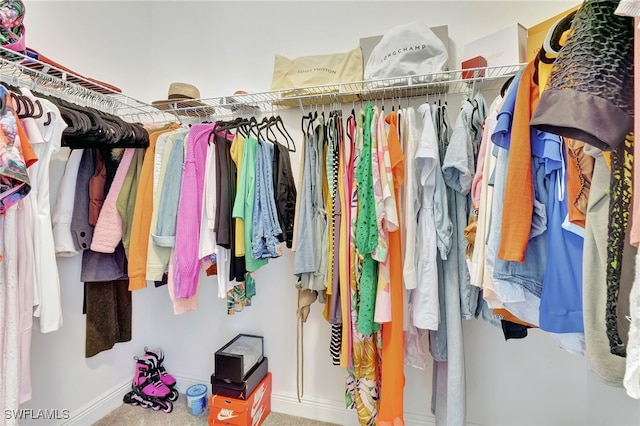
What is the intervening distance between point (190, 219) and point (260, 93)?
712mm

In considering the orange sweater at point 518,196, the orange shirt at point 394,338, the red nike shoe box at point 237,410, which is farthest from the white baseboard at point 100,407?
the orange sweater at point 518,196

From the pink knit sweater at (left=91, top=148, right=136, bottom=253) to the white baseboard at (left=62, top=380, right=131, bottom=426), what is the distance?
40.5 inches

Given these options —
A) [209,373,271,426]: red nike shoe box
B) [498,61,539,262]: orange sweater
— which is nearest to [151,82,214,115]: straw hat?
[498,61,539,262]: orange sweater

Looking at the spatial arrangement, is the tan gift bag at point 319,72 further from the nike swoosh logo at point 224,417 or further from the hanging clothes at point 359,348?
the nike swoosh logo at point 224,417

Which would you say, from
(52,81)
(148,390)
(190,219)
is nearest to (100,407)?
(148,390)

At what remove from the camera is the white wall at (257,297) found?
1.44 metres

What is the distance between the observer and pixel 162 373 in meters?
1.95

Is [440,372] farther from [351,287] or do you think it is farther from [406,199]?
[406,199]

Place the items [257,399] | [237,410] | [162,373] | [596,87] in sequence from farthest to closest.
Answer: [162,373], [257,399], [237,410], [596,87]

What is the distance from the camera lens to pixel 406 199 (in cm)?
119

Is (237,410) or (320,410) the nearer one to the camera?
(237,410)

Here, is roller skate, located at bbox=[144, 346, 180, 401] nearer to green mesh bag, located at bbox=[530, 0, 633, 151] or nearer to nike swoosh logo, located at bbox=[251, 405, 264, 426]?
nike swoosh logo, located at bbox=[251, 405, 264, 426]

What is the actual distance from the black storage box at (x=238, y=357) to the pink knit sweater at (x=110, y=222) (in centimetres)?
80

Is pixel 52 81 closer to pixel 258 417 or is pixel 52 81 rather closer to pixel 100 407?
pixel 100 407
